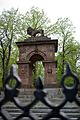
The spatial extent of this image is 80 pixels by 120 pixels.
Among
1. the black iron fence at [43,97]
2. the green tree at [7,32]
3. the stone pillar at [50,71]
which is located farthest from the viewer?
the green tree at [7,32]

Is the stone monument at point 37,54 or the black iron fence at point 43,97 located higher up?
the stone monument at point 37,54

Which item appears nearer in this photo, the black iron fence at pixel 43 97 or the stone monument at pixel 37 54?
the black iron fence at pixel 43 97

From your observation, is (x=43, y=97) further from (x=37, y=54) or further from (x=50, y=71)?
(x=37, y=54)

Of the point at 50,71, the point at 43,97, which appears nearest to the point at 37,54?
the point at 50,71

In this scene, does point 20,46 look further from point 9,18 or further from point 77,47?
point 77,47

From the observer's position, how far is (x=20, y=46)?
17.1 m

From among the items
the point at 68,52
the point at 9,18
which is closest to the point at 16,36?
the point at 9,18

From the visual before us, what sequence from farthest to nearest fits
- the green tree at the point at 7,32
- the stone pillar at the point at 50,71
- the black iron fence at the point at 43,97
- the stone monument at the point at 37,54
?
the green tree at the point at 7,32, the stone monument at the point at 37,54, the stone pillar at the point at 50,71, the black iron fence at the point at 43,97

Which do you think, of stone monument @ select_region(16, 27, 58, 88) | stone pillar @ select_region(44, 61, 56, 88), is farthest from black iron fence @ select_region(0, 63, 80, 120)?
stone monument @ select_region(16, 27, 58, 88)

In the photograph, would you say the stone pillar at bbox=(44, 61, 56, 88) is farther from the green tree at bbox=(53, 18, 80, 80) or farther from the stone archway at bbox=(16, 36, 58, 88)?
the green tree at bbox=(53, 18, 80, 80)

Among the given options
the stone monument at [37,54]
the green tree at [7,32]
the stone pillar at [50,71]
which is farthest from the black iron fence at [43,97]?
the green tree at [7,32]

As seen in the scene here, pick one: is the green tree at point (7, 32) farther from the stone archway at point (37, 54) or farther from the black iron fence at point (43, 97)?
the black iron fence at point (43, 97)

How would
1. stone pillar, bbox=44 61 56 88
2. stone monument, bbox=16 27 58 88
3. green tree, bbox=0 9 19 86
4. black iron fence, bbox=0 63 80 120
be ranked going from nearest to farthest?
black iron fence, bbox=0 63 80 120
stone pillar, bbox=44 61 56 88
stone monument, bbox=16 27 58 88
green tree, bbox=0 9 19 86

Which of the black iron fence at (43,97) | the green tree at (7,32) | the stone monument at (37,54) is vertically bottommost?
the black iron fence at (43,97)
